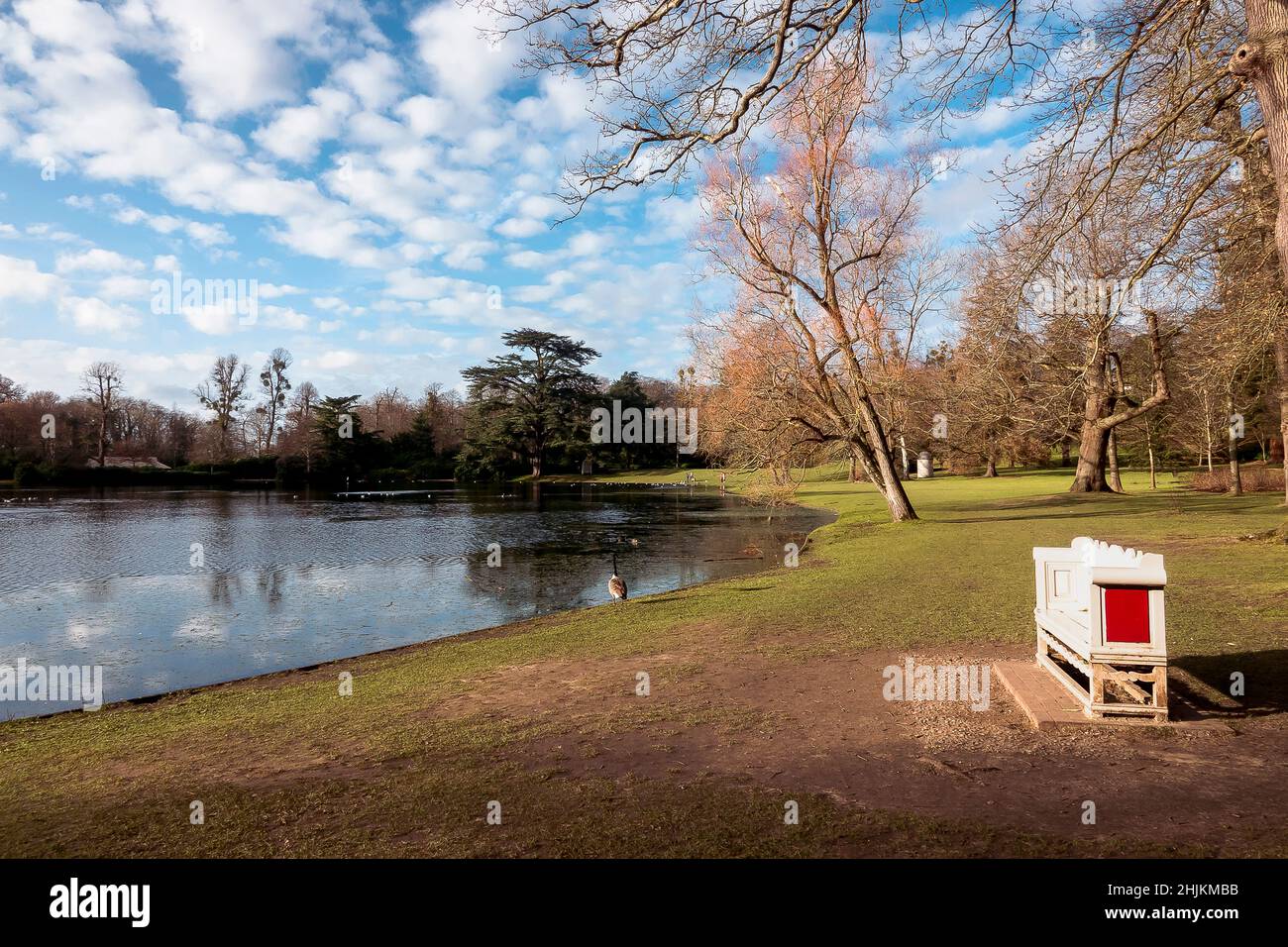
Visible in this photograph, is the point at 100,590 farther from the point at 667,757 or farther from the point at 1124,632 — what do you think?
the point at 1124,632

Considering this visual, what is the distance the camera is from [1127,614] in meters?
5.54

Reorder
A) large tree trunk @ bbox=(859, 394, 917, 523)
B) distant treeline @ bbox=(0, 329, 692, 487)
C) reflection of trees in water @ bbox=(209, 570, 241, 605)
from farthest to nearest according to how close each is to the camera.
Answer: distant treeline @ bbox=(0, 329, 692, 487) → large tree trunk @ bbox=(859, 394, 917, 523) → reflection of trees in water @ bbox=(209, 570, 241, 605)

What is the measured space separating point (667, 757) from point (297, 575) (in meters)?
17.1

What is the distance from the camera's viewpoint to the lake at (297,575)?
40.0 ft

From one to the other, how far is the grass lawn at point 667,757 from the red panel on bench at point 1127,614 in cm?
69

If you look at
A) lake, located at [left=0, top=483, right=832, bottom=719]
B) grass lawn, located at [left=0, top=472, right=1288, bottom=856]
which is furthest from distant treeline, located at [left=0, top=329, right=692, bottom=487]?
grass lawn, located at [left=0, top=472, right=1288, bottom=856]

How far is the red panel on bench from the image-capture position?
552cm

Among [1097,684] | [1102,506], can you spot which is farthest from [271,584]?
[1102,506]

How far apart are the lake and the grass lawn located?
271 centimetres

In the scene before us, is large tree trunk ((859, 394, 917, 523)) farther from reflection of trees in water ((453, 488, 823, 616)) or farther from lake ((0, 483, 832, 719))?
lake ((0, 483, 832, 719))

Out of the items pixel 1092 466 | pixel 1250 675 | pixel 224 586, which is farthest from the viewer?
pixel 1092 466

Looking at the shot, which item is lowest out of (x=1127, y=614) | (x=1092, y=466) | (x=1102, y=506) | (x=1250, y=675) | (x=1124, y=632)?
(x=1250, y=675)

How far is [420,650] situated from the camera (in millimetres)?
10992

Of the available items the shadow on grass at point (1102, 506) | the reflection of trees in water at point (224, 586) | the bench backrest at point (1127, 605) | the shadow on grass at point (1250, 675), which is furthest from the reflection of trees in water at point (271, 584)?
the shadow on grass at point (1102, 506)
